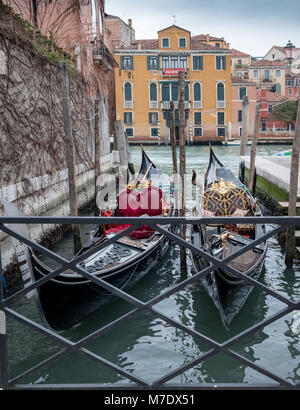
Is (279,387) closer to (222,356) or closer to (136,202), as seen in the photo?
(222,356)

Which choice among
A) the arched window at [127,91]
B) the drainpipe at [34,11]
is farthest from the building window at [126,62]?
the drainpipe at [34,11]

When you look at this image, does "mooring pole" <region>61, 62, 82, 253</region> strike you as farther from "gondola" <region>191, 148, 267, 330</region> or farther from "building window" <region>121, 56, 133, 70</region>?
"building window" <region>121, 56, 133, 70</region>

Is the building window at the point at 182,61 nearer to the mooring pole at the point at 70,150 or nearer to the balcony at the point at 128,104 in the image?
the balcony at the point at 128,104

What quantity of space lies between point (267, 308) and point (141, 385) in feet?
8.07

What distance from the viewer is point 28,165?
4629 mm

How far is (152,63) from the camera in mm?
23281

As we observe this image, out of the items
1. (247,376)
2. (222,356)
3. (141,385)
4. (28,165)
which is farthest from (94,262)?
(141,385)

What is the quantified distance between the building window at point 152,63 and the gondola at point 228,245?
744 inches

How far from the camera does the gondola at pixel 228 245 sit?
2977 mm

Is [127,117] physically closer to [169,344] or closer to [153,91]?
[153,91]

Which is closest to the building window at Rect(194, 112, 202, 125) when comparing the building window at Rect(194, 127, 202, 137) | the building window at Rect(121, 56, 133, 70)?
the building window at Rect(194, 127, 202, 137)

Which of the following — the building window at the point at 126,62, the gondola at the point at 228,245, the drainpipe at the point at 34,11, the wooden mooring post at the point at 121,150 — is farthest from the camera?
the building window at the point at 126,62

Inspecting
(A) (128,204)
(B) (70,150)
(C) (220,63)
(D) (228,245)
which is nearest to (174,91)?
(C) (220,63)
